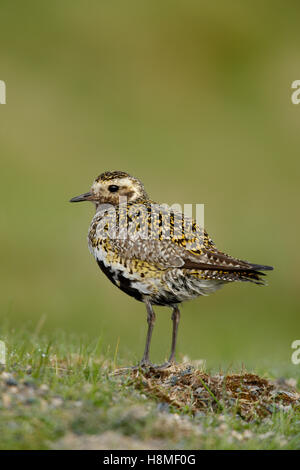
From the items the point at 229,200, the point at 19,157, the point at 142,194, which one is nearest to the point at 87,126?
the point at 19,157

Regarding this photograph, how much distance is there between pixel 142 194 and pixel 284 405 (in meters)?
3.38

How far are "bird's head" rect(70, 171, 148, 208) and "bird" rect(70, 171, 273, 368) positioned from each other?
2.19 feet

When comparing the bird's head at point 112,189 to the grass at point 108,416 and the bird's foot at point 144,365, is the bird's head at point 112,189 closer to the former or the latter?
the bird's foot at point 144,365

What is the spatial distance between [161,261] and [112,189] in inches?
67.0

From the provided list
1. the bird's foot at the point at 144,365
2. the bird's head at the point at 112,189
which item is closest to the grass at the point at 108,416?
the bird's foot at the point at 144,365

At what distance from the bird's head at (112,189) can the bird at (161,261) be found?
667mm

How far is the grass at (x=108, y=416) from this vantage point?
6039 millimetres

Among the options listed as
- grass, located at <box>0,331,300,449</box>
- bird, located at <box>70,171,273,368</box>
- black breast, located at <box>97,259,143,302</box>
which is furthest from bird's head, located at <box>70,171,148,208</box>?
grass, located at <box>0,331,300,449</box>

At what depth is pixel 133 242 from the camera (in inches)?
346

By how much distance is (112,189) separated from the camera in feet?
32.6

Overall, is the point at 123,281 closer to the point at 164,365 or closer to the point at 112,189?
the point at 164,365

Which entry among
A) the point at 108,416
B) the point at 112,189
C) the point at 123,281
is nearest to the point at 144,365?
the point at 123,281

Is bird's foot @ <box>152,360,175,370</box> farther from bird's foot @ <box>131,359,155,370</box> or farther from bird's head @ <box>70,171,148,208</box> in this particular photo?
bird's head @ <box>70,171,148,208</box>

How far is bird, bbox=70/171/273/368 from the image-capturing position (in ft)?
28.2
